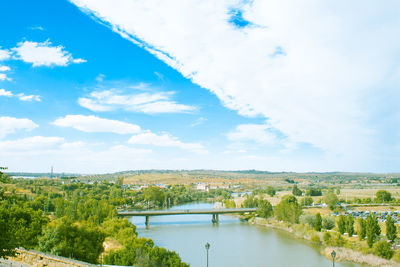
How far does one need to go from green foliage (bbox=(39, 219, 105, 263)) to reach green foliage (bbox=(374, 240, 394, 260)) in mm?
26219

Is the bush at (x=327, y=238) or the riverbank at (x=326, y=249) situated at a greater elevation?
the bush at (x=327, y=238)

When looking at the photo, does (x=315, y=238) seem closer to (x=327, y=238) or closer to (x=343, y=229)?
(x=327, y=238)

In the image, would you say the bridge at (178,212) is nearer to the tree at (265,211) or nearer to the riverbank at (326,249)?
the tree at (265,211)

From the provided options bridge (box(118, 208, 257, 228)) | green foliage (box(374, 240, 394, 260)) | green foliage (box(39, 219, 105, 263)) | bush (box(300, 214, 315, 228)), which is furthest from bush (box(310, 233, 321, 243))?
green foliage (box(39, 219, 105, 263))

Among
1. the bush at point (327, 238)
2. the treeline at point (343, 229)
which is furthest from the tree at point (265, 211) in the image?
the bush at point (327, 238)

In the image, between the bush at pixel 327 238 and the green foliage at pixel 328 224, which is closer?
the bush at pixel 327 238

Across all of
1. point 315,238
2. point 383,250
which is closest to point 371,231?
point 383,250

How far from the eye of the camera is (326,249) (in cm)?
3459

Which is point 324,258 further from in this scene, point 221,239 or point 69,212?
point 69,212

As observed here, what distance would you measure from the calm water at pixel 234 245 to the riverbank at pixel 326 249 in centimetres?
119

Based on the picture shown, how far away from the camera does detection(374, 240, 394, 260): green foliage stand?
30156mm

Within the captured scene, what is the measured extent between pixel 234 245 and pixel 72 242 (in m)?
24.7

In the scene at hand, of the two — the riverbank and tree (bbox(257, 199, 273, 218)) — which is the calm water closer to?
the riverbank

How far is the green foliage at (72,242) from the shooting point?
16328 mm
